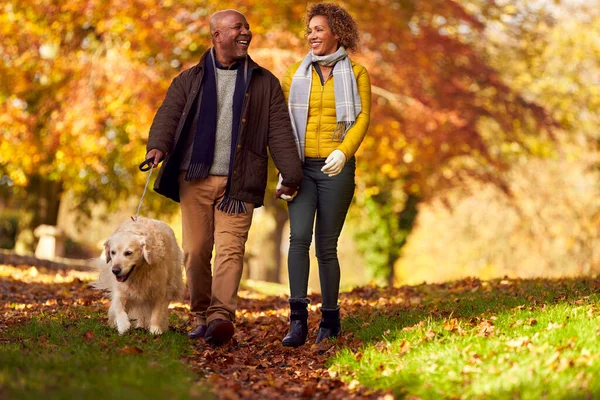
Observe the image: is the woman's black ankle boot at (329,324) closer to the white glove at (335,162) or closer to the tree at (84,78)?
the white glove at (335,162)

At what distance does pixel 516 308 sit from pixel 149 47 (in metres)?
10.4

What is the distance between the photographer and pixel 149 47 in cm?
1484

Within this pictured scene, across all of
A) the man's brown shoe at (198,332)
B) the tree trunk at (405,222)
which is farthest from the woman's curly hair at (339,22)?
the tree trunk at (405,222)

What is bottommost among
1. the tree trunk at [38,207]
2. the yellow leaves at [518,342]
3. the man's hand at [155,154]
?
the tree trunk at [38,207]

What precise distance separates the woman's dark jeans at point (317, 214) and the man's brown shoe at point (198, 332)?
78cm

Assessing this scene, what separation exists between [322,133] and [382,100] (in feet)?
34.7

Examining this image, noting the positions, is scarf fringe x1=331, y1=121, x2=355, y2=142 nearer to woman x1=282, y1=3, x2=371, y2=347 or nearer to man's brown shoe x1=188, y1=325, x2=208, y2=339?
woman x1=282, y1=3, x2=371, y2=347

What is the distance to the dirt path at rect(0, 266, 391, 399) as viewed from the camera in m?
4.79

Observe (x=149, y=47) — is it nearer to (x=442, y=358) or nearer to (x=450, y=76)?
(x=450, y=76)

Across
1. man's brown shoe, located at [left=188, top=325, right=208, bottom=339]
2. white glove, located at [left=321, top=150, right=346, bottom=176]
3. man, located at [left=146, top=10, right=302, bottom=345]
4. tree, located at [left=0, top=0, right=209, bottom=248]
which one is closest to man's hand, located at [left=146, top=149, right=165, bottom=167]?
man, located at [left=146, top=10, right=302, bottom=345]

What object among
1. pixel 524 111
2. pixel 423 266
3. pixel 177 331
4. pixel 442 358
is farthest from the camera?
pixel 423 266

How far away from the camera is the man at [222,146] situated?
5.93m

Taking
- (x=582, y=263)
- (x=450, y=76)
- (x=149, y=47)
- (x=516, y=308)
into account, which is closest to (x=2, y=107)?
(x=149, y=47)

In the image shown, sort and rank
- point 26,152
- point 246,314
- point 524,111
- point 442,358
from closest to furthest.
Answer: point 442,358
point 246,314
point 26,152
point 524,111
